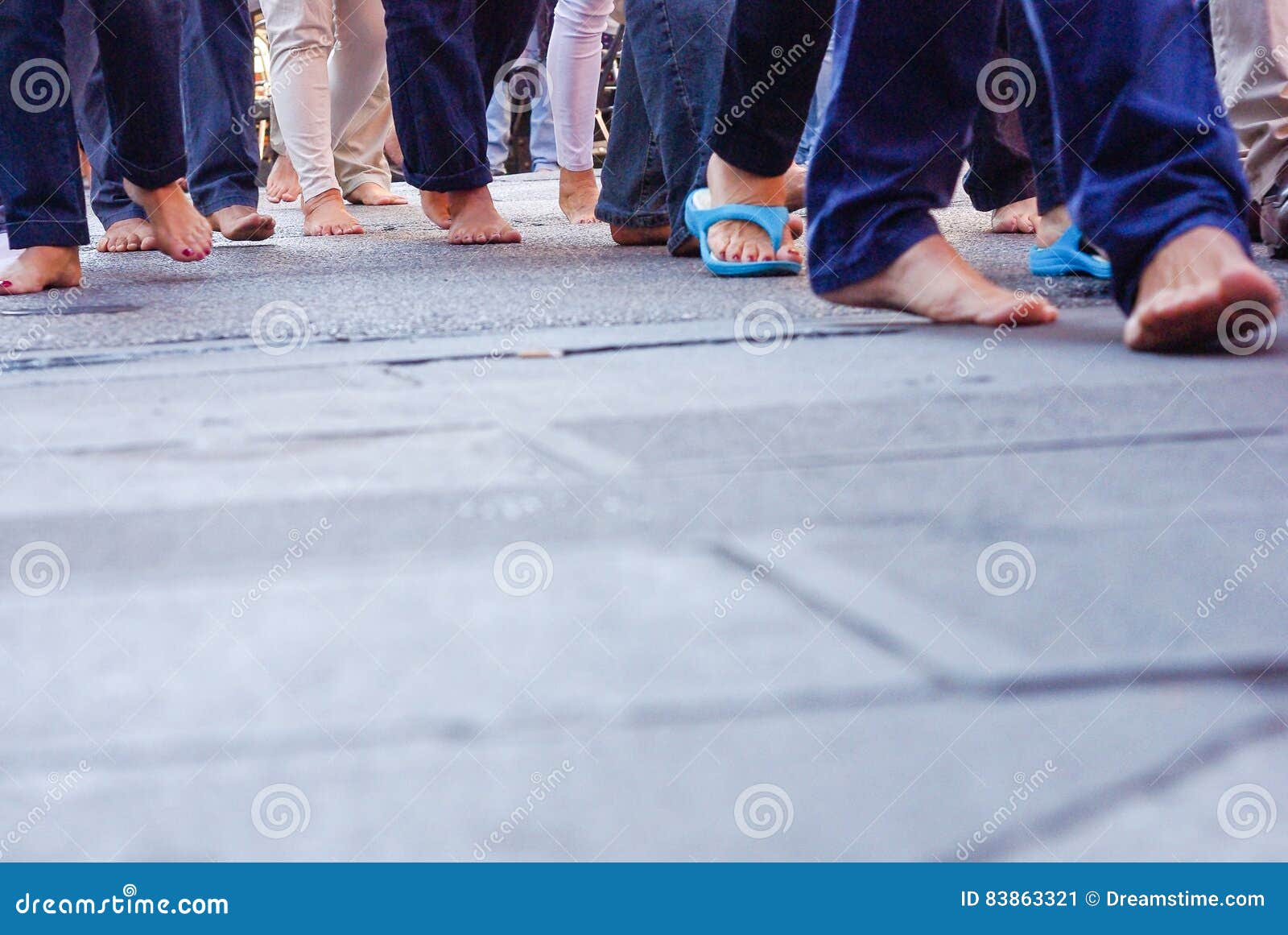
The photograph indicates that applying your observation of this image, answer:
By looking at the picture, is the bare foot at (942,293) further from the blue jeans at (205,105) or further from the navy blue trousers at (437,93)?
the blue jeans at (205,105)

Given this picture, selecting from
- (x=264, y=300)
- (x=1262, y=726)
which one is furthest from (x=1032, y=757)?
(x=264, y=300)

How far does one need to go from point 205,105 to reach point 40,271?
1214mm

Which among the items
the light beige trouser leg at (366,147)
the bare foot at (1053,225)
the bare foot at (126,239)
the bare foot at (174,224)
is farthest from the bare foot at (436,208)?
the bare foot at (1053,225)

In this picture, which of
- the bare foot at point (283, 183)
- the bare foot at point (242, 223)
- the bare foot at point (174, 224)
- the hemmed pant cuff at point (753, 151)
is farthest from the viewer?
the bare foot at point (283, 183)

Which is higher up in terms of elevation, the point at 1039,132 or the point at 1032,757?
the point at 1032,757

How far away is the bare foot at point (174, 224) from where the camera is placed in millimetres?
2768

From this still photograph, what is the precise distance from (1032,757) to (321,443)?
72cm

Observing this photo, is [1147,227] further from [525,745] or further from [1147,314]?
[525,745]

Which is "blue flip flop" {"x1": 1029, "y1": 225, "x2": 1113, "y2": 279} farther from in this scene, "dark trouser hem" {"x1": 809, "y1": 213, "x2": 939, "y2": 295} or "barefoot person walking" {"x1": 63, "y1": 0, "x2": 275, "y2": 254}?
"barefoot person walking" {"x1": 63, "y1": 0, "x2": 275, "y2": 254}

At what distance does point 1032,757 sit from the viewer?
2.09 ft

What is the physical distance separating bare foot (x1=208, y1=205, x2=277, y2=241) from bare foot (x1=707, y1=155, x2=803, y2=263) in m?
1.44

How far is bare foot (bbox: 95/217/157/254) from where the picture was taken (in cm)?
336

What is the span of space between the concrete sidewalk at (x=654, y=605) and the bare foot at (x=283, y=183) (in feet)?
13.7

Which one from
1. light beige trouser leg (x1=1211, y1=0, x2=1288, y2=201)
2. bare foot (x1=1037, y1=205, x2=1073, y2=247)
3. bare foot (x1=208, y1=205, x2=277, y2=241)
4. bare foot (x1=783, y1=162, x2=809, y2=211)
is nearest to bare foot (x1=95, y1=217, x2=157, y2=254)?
bare foot (x1=208, y1=205, x2=277, y2=241)
